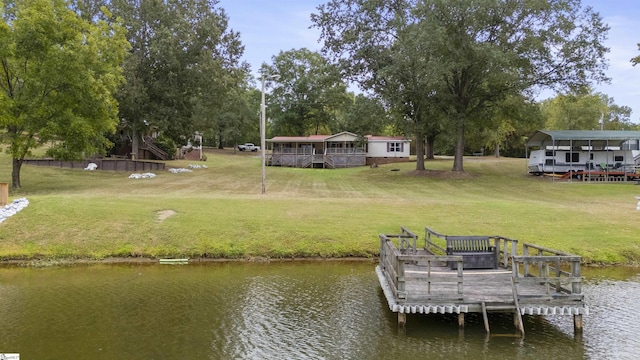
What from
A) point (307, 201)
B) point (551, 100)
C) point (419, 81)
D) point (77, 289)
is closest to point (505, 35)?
point (419, 81)

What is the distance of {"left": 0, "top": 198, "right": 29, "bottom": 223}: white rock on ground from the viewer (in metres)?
19.2

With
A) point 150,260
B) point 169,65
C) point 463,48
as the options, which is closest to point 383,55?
Answer: point 463,48

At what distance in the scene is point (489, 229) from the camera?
64.7ft

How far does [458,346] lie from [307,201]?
16419 mm

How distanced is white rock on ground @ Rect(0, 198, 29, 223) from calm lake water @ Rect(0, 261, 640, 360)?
229 inches

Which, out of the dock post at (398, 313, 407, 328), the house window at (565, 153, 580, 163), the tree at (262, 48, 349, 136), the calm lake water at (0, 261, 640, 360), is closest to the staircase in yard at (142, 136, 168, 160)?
the tree at (262, 48, 349, 136)

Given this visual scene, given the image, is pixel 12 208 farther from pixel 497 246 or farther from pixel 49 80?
pixel 497 246

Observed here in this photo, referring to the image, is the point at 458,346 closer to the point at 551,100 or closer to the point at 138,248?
the point at 138,248

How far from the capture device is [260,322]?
10.3m

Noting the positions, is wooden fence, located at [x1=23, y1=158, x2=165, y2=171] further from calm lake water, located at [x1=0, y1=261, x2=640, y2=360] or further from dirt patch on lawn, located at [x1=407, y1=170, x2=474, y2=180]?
calm lake water, located at [x1=0, y1=261, x2=640, y2=360]

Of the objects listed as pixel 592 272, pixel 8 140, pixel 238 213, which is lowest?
pixel 592 272

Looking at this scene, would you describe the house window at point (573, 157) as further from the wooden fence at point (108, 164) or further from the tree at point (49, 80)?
the tree at point (49, 80)

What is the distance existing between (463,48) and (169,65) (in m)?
25.8

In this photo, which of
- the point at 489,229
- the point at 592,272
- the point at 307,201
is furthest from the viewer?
the point at 307,201
